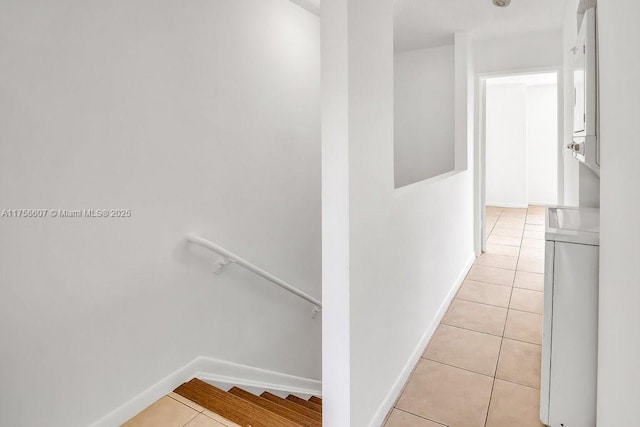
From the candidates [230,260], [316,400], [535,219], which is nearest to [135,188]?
[230,260]

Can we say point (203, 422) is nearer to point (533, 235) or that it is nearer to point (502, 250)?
point (502, 250)

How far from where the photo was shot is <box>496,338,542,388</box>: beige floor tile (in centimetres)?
227

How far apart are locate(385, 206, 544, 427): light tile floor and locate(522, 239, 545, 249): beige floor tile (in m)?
0.96

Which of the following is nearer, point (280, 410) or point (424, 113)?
point (280, 410)

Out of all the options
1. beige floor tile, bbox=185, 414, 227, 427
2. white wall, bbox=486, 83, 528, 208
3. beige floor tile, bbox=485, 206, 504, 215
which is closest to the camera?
beige floor tile, bbox=185, 414, 227, 427

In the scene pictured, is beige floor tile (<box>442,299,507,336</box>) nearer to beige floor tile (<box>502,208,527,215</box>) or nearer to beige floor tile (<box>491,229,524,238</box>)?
beige floor tile (<box>491,229,524,238</box>)

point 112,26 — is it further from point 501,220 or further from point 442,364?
point 501,220

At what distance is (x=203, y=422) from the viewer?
1865mm

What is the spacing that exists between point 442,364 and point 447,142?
268 cm

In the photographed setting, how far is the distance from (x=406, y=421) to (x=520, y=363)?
3.15ft

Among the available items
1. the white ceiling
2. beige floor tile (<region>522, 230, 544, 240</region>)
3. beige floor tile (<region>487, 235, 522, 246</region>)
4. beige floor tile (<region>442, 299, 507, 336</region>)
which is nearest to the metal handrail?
beige floor tile (<region>442, 299, 507, 336</region>)

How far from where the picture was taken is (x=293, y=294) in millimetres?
3164

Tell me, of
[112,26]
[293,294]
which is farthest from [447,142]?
[112,26]

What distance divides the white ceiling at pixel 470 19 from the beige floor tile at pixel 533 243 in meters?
2.60
